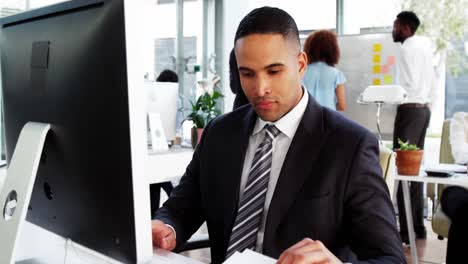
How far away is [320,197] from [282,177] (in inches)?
3.9

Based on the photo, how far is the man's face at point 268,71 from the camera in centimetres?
123

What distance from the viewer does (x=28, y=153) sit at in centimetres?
90

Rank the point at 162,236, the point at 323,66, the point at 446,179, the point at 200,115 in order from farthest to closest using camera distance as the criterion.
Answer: the point at 323,66
the point at 200,115
the point at 446,179
the point at 162,236

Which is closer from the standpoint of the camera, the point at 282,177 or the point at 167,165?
the point at 282,177

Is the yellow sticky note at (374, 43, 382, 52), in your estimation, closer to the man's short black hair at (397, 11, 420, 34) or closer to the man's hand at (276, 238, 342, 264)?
the man's short black hair at (397, 11, 420, 34)

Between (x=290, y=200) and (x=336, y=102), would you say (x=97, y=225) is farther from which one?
(x=336, y=102)

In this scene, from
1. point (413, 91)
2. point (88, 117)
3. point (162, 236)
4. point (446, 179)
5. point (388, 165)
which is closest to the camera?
point (88, 117)

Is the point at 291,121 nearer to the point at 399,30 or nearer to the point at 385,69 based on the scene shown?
the point at 399,30

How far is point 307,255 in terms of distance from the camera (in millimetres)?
853

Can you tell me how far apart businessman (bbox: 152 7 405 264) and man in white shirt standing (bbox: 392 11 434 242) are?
114 inches

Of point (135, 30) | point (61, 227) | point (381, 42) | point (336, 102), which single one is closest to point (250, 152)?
point (61, 227)

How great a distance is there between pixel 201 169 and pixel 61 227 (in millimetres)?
527

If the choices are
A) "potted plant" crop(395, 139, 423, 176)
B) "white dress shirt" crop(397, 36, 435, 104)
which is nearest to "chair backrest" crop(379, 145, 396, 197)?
"potted plant" crop(395, 139, 423, 176)

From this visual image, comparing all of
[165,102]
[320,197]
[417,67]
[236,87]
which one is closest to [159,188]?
[165,102]
